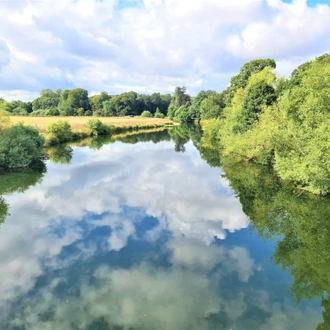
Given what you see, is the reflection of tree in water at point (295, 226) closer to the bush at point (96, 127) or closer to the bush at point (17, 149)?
the bush at point (17, 149)

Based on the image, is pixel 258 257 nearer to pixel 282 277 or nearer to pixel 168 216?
pixel 282 277

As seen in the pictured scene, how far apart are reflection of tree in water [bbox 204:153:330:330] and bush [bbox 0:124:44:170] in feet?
58.8

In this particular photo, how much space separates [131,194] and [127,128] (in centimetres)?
5472

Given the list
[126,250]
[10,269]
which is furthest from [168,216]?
[10,269]

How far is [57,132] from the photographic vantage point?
4441 cm

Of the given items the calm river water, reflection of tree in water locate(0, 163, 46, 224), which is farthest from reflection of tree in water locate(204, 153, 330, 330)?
reflection of tree in water locate(0, 163, 46, 224)

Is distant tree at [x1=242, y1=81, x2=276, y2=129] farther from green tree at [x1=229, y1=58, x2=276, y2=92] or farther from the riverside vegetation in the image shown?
green tree at [x1=229, y1=58, x2=276, y2=92]

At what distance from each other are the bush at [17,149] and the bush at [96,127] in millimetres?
25956

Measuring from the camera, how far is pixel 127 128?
242 ft

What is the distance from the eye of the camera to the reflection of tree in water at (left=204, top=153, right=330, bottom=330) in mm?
10453

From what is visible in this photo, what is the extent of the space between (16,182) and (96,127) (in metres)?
35.7

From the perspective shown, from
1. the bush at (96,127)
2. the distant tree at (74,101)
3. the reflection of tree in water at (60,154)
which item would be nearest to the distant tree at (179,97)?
the distant tree at (74,101)

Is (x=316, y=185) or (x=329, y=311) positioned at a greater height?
(x=316, y=185)

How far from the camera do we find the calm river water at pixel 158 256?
8.64m
